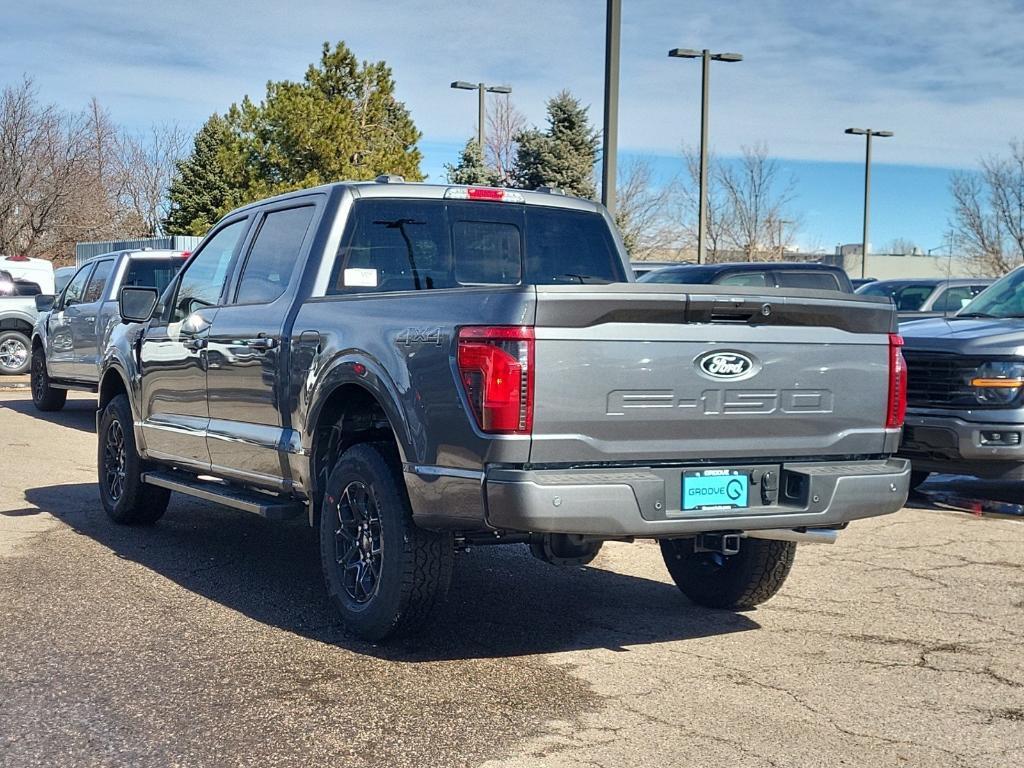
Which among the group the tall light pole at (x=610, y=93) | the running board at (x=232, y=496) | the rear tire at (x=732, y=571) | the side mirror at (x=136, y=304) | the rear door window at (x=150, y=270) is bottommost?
the rear tire at (x=732, y=571)

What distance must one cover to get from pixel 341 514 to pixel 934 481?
23.3 feet

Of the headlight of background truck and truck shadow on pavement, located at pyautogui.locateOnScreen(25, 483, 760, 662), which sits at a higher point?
the headlight of background truck

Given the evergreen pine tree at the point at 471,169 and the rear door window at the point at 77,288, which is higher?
the evergreen pine tree at the point at 471,169

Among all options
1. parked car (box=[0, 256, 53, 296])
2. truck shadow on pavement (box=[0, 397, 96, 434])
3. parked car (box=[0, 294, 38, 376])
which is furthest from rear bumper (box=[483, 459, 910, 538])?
parked car (box=[0, 256, 53, 296])

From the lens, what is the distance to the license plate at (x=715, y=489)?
4.76m

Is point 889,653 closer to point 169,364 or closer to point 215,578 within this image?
point 215,578

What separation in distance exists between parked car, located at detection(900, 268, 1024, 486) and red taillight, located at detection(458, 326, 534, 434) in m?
5.11

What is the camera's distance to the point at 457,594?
6.35 m

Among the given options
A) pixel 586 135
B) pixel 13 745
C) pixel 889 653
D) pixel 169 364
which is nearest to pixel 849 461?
pixel 889 653

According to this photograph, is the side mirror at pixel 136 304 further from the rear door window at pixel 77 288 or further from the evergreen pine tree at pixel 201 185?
the evergreen pine tree at pixel 201 185

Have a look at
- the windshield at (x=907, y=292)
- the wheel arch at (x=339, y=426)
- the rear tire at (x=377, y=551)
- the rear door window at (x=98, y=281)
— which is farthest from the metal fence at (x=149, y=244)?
the rear tire at (x=377, y=551)

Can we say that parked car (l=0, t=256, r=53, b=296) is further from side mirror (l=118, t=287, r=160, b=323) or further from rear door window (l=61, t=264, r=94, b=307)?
side mirror (l=118, t=287, r=160, b=323)

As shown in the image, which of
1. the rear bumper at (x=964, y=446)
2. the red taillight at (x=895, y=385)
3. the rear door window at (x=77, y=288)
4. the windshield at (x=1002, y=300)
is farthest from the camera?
the rear door window at (x=77, y=288)

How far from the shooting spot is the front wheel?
21.0m
